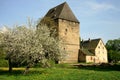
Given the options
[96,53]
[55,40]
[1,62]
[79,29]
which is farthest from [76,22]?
[55,40]

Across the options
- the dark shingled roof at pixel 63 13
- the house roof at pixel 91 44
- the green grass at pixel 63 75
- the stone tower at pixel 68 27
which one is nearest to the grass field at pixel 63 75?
the green grass at pixel 63 75

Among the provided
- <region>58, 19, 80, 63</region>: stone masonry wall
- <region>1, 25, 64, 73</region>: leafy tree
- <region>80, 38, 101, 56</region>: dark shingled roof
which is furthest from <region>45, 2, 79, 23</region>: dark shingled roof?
<region>1, 25, 64, 73</region>: leafy tree

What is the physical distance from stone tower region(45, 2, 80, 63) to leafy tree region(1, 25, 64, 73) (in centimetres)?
3444

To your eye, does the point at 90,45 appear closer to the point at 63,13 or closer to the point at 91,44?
the point at 91,44

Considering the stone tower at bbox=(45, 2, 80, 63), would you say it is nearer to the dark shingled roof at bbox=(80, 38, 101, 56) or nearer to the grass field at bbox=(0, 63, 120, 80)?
the dark shingled roof at bbox=(80, 38, 101, 56)

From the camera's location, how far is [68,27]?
57625 millimetres

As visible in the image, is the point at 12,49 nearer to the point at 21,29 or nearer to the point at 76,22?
the point at 21,29

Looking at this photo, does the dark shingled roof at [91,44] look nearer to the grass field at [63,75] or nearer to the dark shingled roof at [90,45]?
the dark shingled roof at [90,45]

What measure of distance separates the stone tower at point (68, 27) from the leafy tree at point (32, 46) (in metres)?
34.4

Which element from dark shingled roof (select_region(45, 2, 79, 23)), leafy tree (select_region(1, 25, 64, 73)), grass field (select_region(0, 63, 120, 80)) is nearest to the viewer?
grass field (select_region(0, 63, 120, 80))

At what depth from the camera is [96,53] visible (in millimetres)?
70938

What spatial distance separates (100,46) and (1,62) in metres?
47.1

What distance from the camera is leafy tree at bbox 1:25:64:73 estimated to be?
19.6m

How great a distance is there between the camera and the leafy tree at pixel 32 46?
19.6m
